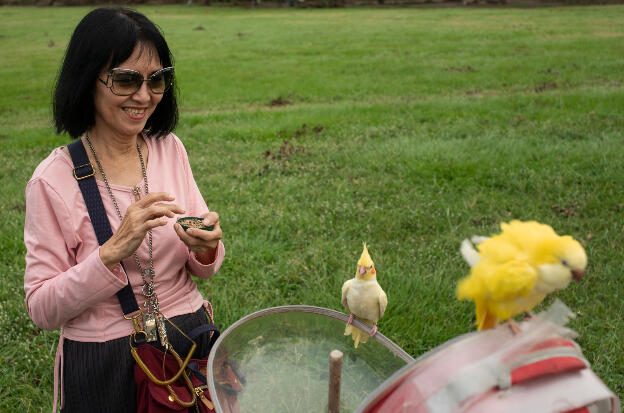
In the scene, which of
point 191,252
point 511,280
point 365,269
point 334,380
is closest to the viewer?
point 511,280

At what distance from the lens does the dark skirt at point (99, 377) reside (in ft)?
6.06

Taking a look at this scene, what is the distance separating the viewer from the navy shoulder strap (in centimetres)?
185

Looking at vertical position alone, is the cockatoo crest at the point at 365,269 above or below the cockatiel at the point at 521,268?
below

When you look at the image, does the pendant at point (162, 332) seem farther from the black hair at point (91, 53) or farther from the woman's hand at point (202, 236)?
the black hair at point (91, 53)

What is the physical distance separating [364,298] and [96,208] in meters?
1.08

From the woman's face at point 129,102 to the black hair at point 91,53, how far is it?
2 centimetres

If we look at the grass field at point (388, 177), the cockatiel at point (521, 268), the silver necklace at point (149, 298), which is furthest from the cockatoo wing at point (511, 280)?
the grass field at point (388, 177)

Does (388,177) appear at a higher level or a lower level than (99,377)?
lower

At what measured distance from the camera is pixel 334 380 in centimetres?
146

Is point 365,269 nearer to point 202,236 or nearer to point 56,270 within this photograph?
point 202,236

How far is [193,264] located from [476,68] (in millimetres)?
11040

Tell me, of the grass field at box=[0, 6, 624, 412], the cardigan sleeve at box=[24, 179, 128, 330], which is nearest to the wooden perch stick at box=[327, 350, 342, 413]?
the cardigan sleeve at box=[24, 179, 128, 330]

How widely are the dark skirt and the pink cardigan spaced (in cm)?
4

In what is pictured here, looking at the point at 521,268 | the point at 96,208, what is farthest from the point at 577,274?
the point at 96,208
